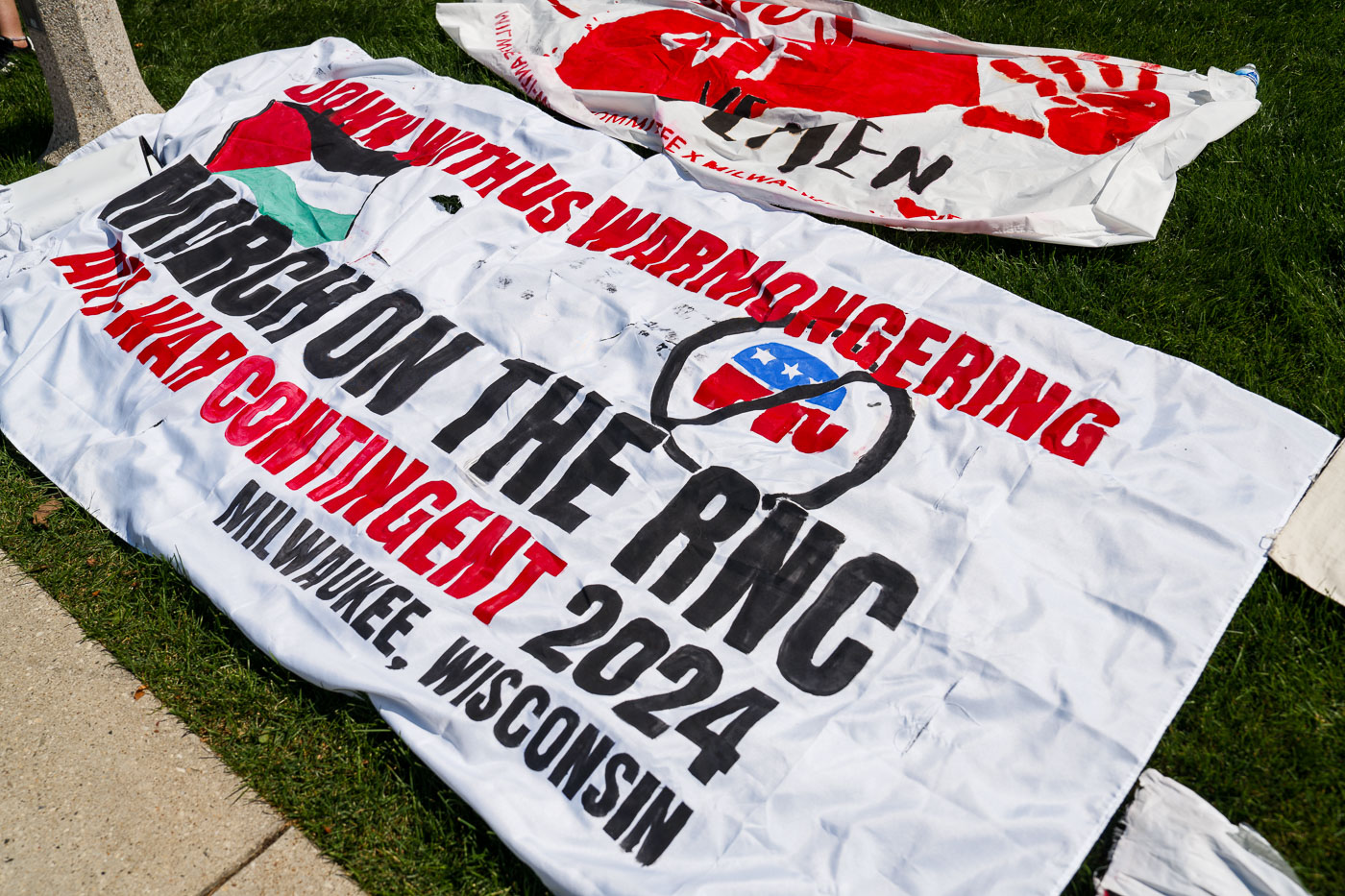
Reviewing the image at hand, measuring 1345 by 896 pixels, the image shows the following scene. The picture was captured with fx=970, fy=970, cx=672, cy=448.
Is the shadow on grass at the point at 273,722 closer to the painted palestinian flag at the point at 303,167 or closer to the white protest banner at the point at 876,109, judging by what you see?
the painted palestinian flag at the point at 303,167

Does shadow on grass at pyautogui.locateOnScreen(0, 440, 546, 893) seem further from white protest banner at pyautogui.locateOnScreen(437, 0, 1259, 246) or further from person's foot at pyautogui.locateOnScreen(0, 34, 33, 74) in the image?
person's foot at pyautogui.locateOnScreen(0, 34, 33, 74)

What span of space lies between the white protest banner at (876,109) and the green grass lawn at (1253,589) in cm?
13

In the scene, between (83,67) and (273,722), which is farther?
(83,67)

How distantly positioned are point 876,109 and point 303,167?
2057 mm

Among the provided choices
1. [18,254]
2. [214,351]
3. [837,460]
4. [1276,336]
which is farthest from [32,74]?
[1276,336]

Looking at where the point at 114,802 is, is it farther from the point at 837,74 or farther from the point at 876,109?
the point at 837,74

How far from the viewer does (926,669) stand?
2033 millimetres

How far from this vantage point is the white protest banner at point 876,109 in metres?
3.10

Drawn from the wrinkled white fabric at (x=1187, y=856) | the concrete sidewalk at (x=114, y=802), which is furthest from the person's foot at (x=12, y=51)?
the wrinkled white fabric at (x=1187, y=856)

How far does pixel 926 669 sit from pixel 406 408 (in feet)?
4.99

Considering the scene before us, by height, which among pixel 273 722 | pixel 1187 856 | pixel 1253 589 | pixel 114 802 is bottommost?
pixel 114 802

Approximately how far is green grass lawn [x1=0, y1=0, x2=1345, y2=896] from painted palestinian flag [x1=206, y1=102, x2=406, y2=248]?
2.81 ft

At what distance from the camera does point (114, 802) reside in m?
2.07

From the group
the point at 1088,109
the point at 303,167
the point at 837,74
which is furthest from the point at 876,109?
the point at 303,167
